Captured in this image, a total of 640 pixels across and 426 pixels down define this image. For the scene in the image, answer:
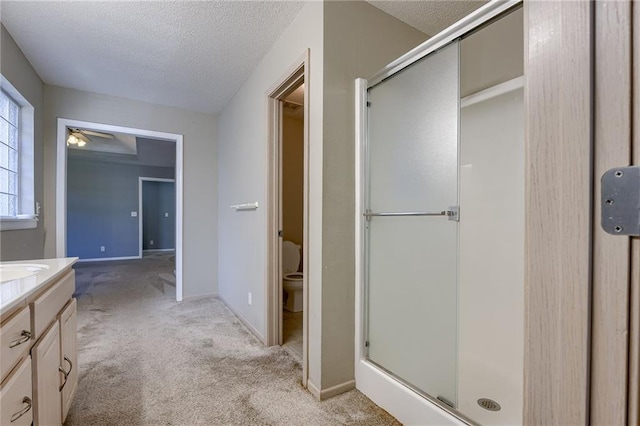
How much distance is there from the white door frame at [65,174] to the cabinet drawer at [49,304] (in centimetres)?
189

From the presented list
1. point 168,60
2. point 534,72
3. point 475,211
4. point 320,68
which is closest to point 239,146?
point 168,60

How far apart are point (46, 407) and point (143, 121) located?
9.81 feet

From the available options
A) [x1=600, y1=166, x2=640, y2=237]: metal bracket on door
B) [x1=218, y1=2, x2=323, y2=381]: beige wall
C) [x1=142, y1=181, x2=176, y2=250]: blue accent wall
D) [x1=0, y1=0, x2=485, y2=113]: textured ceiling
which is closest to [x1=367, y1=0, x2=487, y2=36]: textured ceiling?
[x1=0, y1=0, x2=485, y2=113]: textured ceiling

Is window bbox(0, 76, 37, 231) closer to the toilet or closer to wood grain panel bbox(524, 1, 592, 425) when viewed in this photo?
the toilet

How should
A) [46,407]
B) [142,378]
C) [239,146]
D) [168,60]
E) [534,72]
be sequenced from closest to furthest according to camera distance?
[534,72]
[46,407]
[142,378]
[168,60]
[239,146]

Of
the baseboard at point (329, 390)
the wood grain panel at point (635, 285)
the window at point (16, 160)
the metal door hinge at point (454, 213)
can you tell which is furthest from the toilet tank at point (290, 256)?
the wood grain panel at point (635, 285)

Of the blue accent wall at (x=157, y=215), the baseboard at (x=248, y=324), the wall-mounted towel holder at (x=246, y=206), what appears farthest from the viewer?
the blue accent wall at (x=157, y=215)

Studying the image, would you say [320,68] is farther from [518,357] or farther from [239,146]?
[518,357]

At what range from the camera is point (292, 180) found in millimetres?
→ 3826

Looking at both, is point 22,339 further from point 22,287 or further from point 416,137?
point 416,137

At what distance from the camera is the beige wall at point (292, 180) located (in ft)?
12.4

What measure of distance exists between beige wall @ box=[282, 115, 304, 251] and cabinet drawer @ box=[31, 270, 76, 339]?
2.49 m

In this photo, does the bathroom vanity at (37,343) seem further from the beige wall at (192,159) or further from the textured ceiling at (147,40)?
the beige wall at (192,159)

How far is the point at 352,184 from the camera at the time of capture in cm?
178
